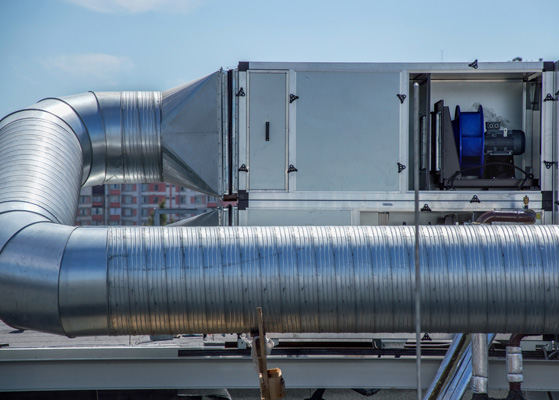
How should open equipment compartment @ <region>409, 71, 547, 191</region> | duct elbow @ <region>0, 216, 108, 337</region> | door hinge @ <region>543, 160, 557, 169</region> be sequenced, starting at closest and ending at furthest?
duct elbow @ <region>0, 216, 108, 337</region>, door hinge @ <region>543, 160, 557, 169</region>, open equipment compartment @ <region>409, 71, 547, 191</region>

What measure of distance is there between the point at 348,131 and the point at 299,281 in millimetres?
2343

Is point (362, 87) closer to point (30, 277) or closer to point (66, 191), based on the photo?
point (66, 191)

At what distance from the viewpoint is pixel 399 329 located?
3279mm

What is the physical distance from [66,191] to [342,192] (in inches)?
92.3

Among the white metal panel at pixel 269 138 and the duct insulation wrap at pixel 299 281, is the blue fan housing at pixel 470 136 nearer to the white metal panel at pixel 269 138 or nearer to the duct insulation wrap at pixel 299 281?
the white metal panel at pixel 269 138

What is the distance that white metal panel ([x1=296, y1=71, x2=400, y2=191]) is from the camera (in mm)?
5113

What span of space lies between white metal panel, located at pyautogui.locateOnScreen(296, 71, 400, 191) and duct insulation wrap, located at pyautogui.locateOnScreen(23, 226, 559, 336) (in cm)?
190

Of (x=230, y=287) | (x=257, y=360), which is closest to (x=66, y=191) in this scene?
(x=230, y=287)

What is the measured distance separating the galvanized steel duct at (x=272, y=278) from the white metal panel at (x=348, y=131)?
1.81 meters

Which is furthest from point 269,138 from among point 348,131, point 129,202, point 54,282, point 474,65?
point 129,202

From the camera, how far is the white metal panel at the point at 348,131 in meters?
5.11

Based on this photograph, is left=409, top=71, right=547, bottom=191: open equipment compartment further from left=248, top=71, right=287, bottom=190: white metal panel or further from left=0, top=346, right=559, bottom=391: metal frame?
left=0, top=346, right=559, bottom=391: metal frame

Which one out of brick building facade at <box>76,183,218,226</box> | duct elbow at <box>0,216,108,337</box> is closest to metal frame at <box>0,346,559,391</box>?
duct elbow at <box>0,216,108,337</box>

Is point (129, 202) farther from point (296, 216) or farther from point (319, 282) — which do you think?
point (319, 282)
